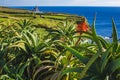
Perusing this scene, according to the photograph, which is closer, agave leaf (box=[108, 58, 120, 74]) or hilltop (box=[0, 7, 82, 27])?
agave leaf (box=[108, 58, 120, 74])

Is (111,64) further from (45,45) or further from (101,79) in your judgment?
(45,45)

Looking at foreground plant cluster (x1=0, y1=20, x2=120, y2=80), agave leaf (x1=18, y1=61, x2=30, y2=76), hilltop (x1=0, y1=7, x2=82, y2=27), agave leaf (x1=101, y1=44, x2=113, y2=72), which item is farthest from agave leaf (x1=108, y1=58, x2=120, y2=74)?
hilltop (x1=0, y1=7, x2=82, y2=27)

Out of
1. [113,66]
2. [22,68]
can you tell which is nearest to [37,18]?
[22,68]

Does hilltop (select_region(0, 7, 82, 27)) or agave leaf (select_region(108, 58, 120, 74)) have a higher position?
hilltop (select_region(0, 7, 82, 27))

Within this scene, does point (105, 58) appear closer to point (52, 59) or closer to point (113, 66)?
point (113, 66)

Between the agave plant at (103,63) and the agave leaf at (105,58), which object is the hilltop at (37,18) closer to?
the agave plant at (103,63)

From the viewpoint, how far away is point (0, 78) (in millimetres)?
11680

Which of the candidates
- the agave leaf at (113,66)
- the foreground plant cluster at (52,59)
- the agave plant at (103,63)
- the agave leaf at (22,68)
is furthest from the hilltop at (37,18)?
the agave leaf at (113,66)

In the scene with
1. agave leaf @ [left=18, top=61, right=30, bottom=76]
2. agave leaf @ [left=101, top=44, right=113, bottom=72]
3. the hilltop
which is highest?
the hilltop

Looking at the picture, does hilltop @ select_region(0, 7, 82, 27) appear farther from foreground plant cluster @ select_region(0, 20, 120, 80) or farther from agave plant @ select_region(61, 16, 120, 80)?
agave plant @ select_region(61, 16, 120, 80)

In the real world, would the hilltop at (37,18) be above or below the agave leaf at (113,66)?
above

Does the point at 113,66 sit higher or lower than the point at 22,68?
higher

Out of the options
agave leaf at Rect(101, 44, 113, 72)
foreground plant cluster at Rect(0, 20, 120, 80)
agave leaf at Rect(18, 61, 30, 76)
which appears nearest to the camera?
agave leaf at Rect(101, 44, 113, 72)

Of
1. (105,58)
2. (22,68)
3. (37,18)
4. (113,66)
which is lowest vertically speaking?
(22,68)
